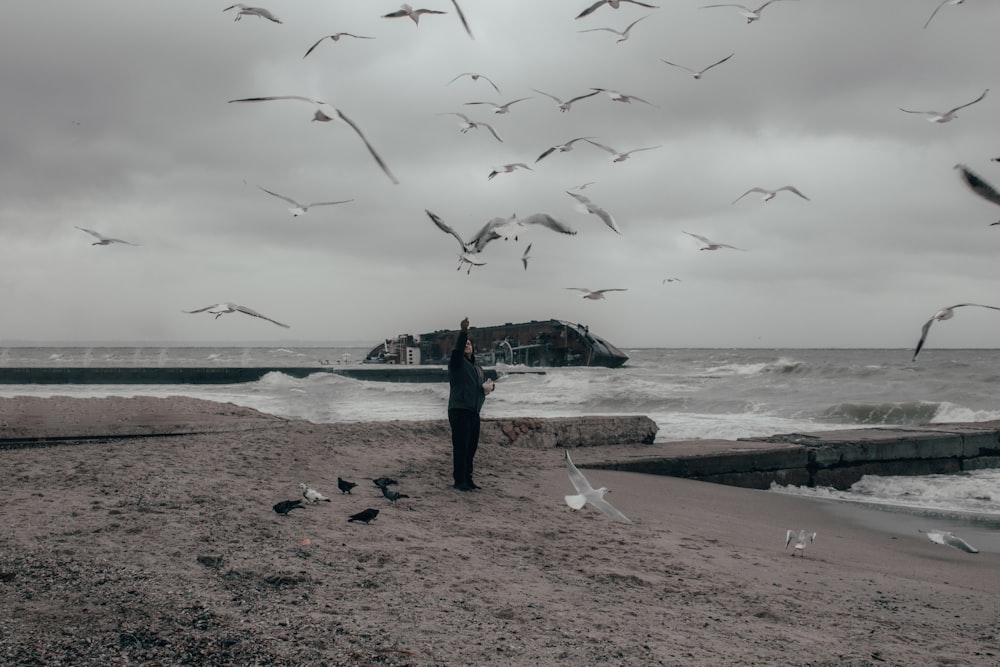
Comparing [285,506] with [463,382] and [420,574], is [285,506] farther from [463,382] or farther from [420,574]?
[463,382]

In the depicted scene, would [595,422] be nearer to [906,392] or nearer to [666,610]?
[666,610]

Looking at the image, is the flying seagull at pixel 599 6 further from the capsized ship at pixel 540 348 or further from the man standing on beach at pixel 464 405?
the capsized ship at pixel 540 348

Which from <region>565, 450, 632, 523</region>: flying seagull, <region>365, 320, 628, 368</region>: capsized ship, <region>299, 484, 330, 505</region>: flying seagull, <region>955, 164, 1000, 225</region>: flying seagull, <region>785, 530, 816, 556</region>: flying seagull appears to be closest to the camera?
<region>955, 164, 1000, 225</region>: flying seagull

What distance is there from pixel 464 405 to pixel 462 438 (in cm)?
31

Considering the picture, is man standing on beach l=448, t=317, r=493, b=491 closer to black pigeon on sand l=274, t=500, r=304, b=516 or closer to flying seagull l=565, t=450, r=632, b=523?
flying seagull l=565, t=450, r=632, b=523

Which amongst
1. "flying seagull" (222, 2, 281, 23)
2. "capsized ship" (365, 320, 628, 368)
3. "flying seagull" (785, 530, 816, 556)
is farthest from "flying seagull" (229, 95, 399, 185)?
"capsized ship" (365, 320, 628, 368)

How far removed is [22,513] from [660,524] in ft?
15.0

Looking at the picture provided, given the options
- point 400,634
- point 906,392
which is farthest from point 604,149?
point 906,392

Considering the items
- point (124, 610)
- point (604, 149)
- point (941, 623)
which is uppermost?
point (604, 149)

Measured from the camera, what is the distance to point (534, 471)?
27.0 ft

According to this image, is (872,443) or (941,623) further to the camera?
(872,443)

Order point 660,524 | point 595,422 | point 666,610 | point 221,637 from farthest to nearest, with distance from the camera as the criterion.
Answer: point 595,422, point 660,524, point 666,610, point 221,637

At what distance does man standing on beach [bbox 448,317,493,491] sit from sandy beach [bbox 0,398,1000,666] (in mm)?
266

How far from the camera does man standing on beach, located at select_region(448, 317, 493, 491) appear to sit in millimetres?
6879
